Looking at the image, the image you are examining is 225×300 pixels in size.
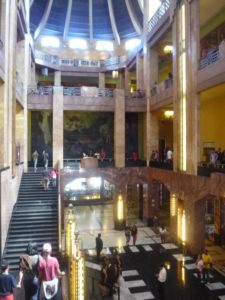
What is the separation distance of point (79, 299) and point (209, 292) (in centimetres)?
666

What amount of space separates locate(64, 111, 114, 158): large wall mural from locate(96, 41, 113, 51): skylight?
9.61 metres

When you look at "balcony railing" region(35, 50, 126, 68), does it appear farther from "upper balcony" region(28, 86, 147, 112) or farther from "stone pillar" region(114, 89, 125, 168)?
"stone pillar" region(114, 89, 125, 168)

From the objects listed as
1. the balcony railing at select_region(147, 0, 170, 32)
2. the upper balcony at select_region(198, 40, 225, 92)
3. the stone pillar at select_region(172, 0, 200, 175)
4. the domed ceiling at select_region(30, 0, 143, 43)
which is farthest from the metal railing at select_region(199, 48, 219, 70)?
the domed ceiling at select_region(30, 0, 143, 43)

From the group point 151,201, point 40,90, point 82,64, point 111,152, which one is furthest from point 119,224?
point 82,64

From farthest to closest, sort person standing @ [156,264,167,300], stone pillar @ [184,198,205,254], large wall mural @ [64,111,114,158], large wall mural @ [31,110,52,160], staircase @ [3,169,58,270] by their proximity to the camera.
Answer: large wall mural @ [64,111,114,158] → large wall mural @ [31,110,52,160] → stone pillar @ [184,198,205,254] → staircase @ [3,169,58,270] → person standing @ [156,264,167,300]

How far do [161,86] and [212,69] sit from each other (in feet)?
22.8

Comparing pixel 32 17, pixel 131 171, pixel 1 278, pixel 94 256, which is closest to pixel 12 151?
pixel 94 256

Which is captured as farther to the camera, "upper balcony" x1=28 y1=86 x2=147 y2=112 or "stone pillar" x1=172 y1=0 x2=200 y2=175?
"upper balcony" x1=28 y1=86 x2=147 y2=112

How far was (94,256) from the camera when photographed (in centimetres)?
1468

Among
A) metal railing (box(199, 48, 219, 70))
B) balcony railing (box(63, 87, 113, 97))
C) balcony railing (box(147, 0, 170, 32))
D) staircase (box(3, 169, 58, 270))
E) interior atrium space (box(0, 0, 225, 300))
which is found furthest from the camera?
balcony railing (box(63, 87, 113, 97))

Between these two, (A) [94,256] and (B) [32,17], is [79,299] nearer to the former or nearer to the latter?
(A) [94,256]

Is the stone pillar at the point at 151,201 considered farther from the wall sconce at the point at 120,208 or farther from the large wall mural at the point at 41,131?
the large wall mural at the point at 41,131

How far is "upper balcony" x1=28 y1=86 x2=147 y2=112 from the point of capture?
21438mm

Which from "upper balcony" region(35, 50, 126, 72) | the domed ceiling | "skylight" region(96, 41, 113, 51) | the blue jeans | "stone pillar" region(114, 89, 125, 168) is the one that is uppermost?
the domed ceiling
